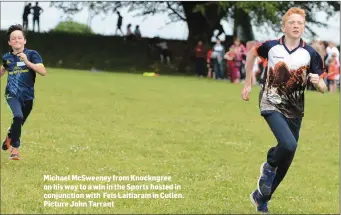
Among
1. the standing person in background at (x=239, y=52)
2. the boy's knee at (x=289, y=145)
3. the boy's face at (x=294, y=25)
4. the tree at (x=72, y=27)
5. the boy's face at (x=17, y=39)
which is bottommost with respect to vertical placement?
the tree at (x=72, y=27)

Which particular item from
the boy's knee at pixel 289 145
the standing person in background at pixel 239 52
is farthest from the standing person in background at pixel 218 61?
the boy's knee at pixel 289 145

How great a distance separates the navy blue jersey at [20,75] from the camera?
30.1 ft

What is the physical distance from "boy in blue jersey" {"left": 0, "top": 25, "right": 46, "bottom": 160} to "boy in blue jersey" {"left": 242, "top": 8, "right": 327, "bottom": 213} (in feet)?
9.18

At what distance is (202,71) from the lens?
1547 inches

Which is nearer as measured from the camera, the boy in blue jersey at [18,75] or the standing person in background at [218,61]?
the boy in blue jersey at [18,75]

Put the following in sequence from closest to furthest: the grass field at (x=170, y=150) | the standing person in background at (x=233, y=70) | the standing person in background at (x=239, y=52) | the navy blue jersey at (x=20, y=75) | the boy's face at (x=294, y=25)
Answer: the boy's face at (x=294, y=25) < the grass field at (x=170, y=150) < the navy blue jersey at (x=20, y=75) < the standing person in background at (x=239, y=52) < the standing person in background at (x=233, y=70)

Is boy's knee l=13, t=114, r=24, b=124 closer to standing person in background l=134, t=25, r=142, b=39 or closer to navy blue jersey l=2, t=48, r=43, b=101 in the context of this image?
navy blue jersey l=2, t=48, r=43, b=101

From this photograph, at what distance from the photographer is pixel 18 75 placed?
30.8 ft

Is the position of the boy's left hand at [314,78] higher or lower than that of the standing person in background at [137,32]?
higher

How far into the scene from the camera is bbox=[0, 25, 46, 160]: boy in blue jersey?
8.81 meters

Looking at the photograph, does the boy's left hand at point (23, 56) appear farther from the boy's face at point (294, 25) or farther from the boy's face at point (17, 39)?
the boy's face at point (294, 25)

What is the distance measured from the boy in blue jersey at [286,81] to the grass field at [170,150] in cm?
108

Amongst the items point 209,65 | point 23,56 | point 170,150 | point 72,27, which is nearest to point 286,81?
point 23,56

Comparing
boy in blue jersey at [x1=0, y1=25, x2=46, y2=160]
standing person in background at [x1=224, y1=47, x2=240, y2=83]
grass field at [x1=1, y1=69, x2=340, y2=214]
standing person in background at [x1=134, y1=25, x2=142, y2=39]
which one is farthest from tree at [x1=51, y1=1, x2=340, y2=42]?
boy in blue jersey at [x1=0, y1=25, x2=46, y2=160]
